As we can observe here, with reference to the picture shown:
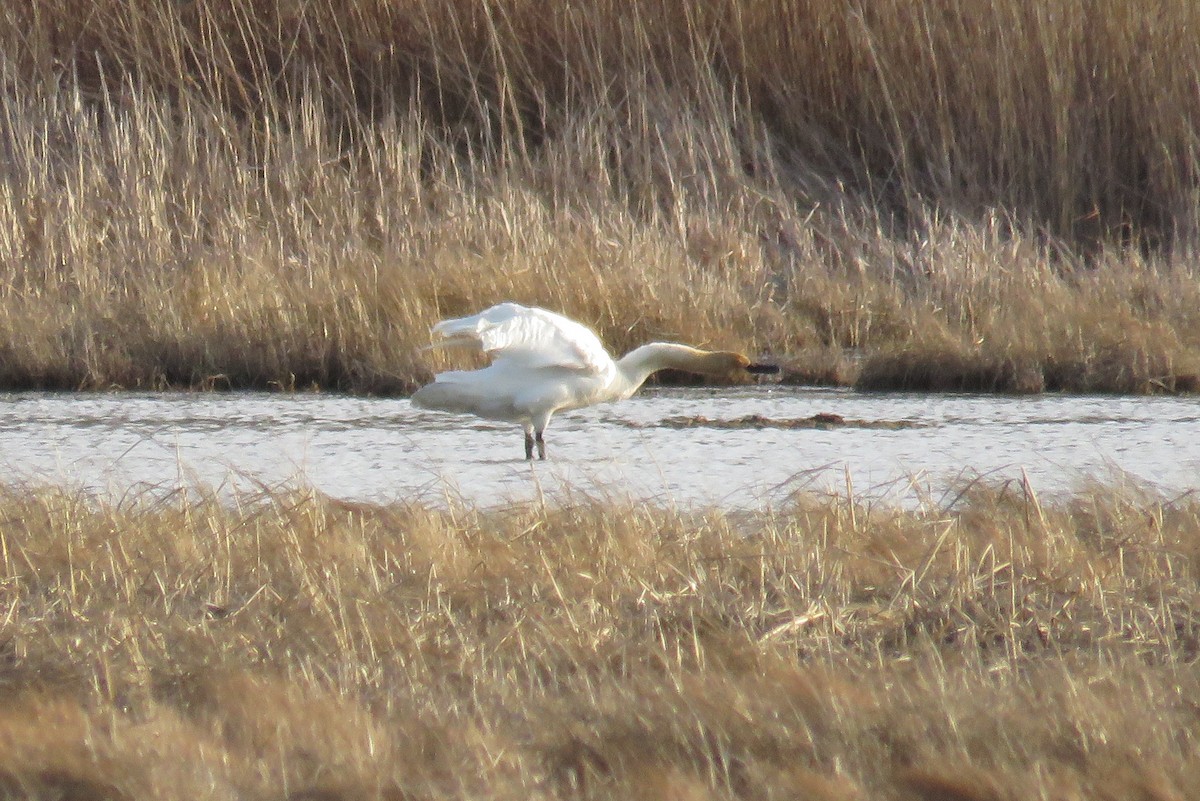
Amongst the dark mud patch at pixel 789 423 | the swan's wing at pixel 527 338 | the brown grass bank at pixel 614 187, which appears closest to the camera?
the swan's wing at pixel 527 338

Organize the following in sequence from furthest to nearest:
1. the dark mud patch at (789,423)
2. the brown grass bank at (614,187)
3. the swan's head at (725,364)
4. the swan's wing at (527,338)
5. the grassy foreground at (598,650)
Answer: the brown grass bank at (614,187)
the dark mud patch at (789,423)
the swan's head at (725,364)
the swan's wing at (527,338)
the grassy foreground at (598,650)

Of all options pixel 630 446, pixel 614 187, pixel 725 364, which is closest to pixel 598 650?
pixel 630 446

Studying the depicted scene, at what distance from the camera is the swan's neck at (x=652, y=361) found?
612 centimetres

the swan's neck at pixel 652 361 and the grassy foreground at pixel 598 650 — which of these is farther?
the swan's neck at pixel 652 361

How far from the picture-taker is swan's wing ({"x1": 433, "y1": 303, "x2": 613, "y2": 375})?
18.0ft

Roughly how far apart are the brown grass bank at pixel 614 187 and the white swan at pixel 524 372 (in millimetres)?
2160

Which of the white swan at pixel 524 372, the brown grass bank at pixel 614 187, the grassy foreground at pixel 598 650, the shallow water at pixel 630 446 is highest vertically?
the brown grass bank at pixel 614 187

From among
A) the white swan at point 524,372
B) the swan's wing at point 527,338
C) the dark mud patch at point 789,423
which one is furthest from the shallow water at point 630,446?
the swan's wing at point 527,338

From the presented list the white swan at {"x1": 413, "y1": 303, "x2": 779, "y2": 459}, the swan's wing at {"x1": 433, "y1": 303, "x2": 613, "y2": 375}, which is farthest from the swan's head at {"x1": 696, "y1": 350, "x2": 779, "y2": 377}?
the swan's wing at {"x1": 433, "y1": 303, "x2": 613, "y2": 375}

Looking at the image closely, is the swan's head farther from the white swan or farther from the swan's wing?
the swan's wing

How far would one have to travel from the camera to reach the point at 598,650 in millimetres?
3246

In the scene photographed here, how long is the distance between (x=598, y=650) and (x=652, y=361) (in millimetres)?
3093

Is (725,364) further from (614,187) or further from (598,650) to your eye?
(614,187)

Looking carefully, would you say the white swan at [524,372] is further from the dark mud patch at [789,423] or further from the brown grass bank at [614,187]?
the brown grass bank at [614,187]
